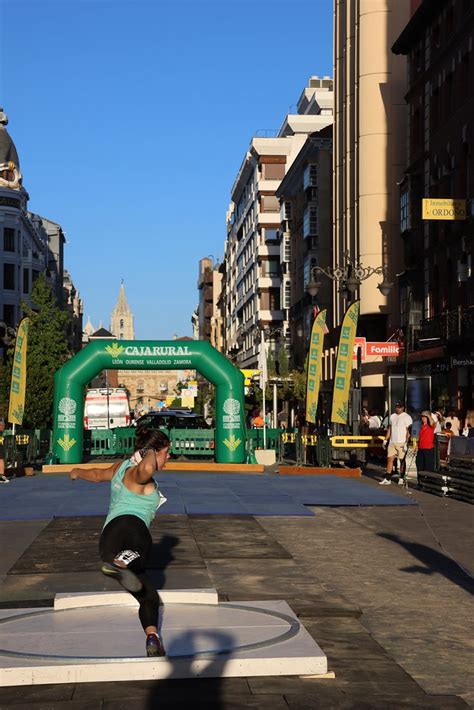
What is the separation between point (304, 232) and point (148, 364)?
39.2 m

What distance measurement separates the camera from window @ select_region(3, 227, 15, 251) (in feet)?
280

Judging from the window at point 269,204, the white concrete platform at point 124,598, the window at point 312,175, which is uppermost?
the window at point 269,204

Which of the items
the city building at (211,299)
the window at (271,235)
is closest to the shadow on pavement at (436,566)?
the window at (271,235)

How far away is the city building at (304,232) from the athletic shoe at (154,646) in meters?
55.8

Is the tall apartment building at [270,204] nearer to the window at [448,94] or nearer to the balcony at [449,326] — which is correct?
the balcony at [449,326]

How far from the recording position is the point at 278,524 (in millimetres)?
17656

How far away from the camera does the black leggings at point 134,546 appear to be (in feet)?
26.2

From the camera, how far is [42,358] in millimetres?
55250

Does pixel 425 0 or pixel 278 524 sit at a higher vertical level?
pixel 425 0

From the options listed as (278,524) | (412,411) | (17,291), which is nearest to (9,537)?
(278,524)

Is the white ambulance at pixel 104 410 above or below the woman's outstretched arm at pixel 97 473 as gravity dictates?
above

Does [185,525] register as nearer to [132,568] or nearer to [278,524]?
[278,524]

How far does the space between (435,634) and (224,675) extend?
2.41 metres

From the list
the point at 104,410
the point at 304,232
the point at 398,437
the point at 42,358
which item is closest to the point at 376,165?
the point at 104,410
